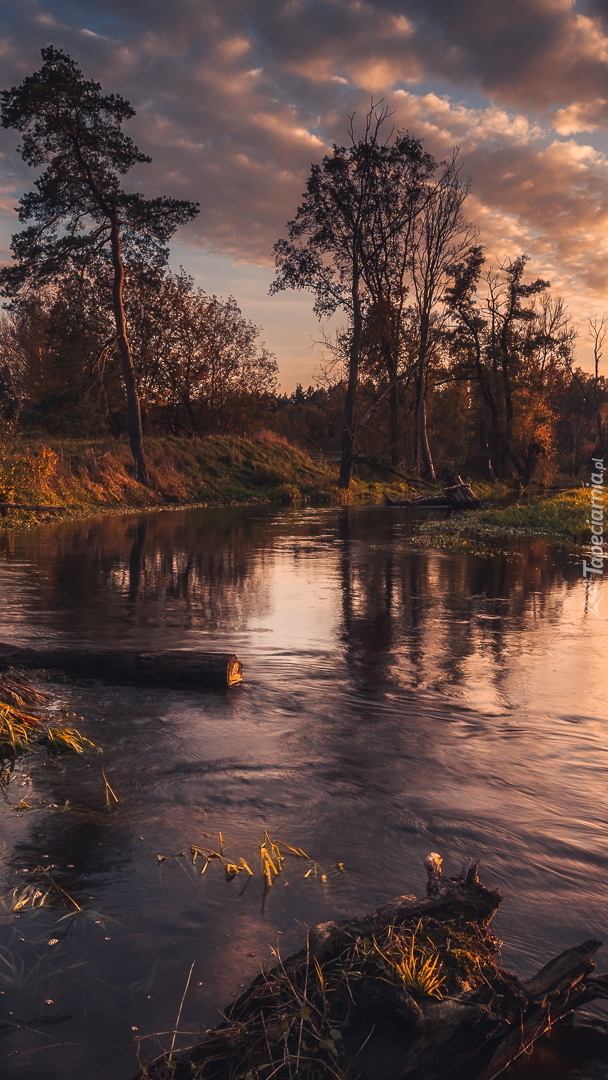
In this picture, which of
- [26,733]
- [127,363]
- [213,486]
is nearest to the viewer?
[26,733]

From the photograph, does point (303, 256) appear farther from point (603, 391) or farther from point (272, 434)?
point (603, 391)

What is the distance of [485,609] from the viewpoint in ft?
40.1

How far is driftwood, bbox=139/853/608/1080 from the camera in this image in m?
2.68

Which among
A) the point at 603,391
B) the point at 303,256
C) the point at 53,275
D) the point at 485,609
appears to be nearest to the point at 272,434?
the point at 303,256

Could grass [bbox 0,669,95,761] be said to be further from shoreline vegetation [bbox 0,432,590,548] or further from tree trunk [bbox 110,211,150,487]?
tree trunk [bbox 110,211,150,487]

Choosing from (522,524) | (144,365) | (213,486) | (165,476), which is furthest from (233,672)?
(144,365)

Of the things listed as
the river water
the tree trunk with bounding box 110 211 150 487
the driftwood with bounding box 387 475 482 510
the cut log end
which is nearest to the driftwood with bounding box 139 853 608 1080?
the river water

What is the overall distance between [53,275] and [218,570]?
20680 mm

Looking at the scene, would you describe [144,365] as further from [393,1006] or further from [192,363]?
[393,1006]

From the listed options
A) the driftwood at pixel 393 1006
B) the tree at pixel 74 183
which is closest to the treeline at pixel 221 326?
the tree at pixel 74 183

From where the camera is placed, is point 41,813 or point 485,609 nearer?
point 41,813

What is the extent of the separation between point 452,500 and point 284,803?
98.6ft

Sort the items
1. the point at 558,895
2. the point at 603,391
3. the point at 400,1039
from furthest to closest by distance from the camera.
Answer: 1. the point at 603,391
2. the point at 558,895
3. the point at 400,1039

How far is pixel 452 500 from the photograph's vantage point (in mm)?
34281
